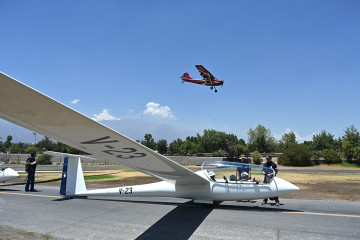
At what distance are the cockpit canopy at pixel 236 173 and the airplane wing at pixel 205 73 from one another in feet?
107

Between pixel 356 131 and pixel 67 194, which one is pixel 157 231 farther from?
pixel 356 131

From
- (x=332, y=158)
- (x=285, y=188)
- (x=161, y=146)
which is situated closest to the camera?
(x=285, y=188)

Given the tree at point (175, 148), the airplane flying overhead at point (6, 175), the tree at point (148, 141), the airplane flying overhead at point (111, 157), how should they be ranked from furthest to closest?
1. the tree at point (148, 141)
2. the tree at point (175, 148)
3. the airplane flying overhead at point (6, 175)
4. the airplane flying overhead at point (111, 157)

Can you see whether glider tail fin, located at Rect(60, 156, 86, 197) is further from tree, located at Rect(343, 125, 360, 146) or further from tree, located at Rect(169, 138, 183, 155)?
tree, located at Rect(169, 138, 183, 155)

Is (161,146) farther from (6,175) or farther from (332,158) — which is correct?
(6,175)

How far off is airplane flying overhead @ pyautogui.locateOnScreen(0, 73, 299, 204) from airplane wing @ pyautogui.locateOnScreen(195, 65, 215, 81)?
3233cm

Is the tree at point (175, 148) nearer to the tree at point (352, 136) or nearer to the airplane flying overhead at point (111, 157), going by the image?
the tree at point (352, 136)

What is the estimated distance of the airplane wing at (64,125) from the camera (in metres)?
3.39

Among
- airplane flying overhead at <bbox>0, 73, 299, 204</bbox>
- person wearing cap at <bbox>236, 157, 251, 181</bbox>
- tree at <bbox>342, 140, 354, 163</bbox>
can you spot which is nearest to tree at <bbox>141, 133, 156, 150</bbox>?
tree at <bbox>342, 140, 354, 163</bbox>

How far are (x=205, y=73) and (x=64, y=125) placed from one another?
1488 inches

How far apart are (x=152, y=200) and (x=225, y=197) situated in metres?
3.53

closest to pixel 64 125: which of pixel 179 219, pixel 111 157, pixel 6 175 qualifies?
pixel 111 157

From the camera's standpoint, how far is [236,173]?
8.20m

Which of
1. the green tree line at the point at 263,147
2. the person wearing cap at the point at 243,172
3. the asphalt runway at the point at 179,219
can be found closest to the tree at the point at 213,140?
the green tree line at the point at 263,147
